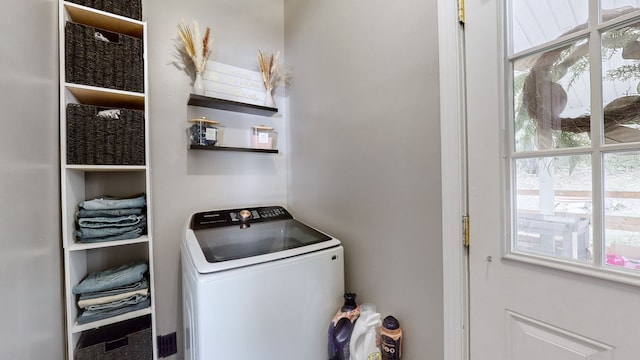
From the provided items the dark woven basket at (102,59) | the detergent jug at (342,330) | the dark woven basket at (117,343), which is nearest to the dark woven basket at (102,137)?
the dark woven basket at (102,59)

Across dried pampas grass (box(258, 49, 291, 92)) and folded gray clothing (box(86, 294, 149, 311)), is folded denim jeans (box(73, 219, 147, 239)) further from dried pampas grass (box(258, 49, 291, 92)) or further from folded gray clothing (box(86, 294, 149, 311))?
dried pampas grass (box(258, 49, 291, 92))

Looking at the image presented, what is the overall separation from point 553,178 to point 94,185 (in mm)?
2083

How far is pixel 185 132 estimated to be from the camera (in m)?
1.61

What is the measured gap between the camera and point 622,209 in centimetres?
64

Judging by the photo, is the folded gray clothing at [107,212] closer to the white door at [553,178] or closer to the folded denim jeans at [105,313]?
the folded denim jeans at [105,313]

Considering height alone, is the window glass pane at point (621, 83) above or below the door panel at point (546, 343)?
above

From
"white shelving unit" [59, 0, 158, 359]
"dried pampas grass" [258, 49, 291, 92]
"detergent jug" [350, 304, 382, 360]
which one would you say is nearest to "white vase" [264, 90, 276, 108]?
"dried pampas grass" [258, 49, 291, 92]

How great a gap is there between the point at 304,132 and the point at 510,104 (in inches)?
48.2

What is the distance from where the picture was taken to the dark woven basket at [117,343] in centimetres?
113

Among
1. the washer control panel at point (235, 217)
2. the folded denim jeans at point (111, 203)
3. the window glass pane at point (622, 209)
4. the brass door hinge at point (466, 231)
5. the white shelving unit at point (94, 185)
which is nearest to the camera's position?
the window glass pane at point (622, 209)

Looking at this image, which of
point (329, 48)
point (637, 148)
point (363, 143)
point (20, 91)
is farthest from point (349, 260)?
point (20, 91)

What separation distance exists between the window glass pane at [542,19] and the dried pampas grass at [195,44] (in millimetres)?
1584

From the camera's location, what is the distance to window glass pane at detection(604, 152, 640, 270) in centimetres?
62

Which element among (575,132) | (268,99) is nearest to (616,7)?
(575,132)
